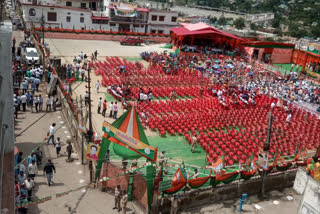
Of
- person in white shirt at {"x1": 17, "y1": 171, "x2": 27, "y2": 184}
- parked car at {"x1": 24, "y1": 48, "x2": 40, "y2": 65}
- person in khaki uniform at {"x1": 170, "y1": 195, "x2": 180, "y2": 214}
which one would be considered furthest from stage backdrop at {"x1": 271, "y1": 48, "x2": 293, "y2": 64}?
person in white shirt at {"x1": 17, "y1": 171, "x2": 27, "y2": 184}

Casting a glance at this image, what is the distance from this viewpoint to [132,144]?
12172mm

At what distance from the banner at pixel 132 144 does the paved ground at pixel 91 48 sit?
24524 mm

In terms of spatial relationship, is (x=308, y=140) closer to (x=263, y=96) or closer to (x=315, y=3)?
(x=263, y=96)

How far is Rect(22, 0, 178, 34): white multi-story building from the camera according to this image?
45.6 meters

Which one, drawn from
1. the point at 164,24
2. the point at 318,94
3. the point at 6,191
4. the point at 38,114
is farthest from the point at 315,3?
the point at 6,191

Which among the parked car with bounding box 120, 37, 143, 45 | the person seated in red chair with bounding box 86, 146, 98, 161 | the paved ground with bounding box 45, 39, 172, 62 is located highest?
the parked car with bounding box 120, 37, 143, 45

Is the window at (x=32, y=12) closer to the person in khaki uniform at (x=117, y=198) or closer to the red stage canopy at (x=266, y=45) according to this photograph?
the red stage canopy at (x=266, y=45)

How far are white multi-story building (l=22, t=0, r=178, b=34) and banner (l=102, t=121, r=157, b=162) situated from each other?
36600mm

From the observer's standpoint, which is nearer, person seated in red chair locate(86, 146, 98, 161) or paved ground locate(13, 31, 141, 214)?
paved ground locate(13, 31, 141, 214)

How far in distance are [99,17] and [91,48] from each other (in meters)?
11.4

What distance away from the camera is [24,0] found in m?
53.9

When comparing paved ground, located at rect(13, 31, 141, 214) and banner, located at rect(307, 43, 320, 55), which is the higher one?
banner, located at rect(307, 43, 320, 55)

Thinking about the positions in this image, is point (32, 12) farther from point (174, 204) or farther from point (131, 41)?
point (174, 204)

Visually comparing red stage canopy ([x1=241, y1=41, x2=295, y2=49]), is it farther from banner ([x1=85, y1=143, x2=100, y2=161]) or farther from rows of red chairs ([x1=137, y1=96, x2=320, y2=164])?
banner ([x1=85, y1=143, x2=100, y2=161])
